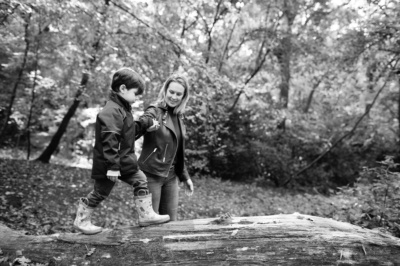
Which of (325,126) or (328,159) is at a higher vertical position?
(325,126)

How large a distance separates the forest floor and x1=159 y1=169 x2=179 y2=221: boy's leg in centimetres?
240

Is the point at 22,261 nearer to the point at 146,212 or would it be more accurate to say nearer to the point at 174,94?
the point at 146,212

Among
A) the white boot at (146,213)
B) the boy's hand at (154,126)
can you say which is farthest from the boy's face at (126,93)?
the white boot at (146,213)

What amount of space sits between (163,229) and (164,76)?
434 centimetres

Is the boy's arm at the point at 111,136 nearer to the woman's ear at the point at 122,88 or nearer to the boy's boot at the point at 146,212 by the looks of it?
the woman's ear at the point at 122,88

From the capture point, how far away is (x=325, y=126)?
42.8 feet

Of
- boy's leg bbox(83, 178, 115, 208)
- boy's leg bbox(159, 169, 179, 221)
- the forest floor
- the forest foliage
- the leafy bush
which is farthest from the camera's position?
the forest foliage

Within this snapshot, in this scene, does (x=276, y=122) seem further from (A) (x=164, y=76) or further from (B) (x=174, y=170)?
(B) (x=174, y=170)

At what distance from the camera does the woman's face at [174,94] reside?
10.9ft

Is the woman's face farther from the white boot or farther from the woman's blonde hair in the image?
the white boot

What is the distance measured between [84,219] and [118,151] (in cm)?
82

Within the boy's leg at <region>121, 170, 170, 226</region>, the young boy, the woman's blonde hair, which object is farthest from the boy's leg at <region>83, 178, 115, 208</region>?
the woman's blonde hair

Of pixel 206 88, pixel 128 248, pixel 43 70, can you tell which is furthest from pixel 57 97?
pixel 128 248

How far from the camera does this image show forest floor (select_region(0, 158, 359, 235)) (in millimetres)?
5582
